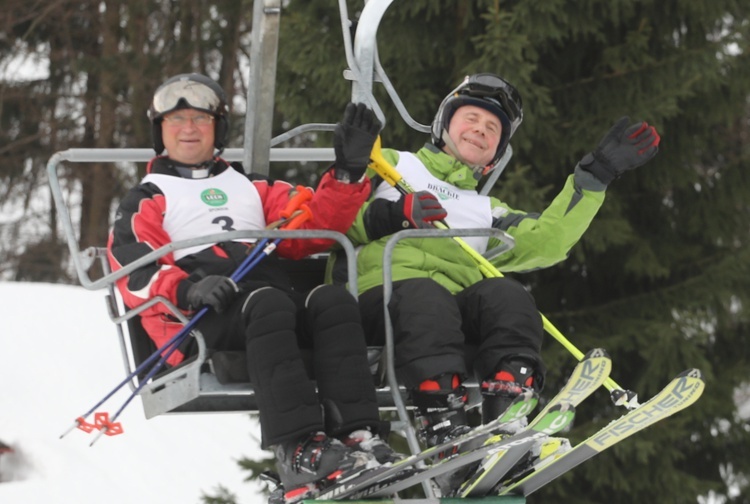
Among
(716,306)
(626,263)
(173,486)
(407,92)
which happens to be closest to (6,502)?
(173,486)

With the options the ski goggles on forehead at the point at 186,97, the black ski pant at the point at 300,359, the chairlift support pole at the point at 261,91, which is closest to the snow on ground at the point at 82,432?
the chairlift support pole at the point at 261,91

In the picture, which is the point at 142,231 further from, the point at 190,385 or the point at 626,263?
the point at 626,263

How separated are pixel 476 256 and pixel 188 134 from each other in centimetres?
104

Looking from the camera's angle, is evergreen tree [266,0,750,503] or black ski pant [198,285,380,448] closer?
black ski pant [198,285,380,448]

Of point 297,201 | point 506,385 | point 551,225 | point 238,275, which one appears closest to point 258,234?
point 238,275

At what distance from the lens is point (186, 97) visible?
4.68 meters

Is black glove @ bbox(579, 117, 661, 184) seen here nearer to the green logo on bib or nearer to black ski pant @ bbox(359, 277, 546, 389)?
black ski pant @ bbox(359, 277, 546, 389)

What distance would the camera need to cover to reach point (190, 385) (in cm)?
422

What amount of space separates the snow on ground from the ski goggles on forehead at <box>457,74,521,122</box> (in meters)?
4.54

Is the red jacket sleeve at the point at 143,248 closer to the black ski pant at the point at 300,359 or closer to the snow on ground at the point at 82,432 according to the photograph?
the black ski pant at the point at 300,359

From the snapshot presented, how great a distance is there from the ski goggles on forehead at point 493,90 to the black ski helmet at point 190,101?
830mm

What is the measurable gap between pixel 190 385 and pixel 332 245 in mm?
816

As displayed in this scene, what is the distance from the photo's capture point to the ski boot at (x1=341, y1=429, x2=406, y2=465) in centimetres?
416

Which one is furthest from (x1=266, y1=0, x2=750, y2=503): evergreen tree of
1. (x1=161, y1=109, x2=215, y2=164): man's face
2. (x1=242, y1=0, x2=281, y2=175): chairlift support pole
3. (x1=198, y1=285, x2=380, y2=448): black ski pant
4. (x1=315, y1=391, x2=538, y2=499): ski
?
(x1=315, y1=391, x2=538, y2=499): ski
